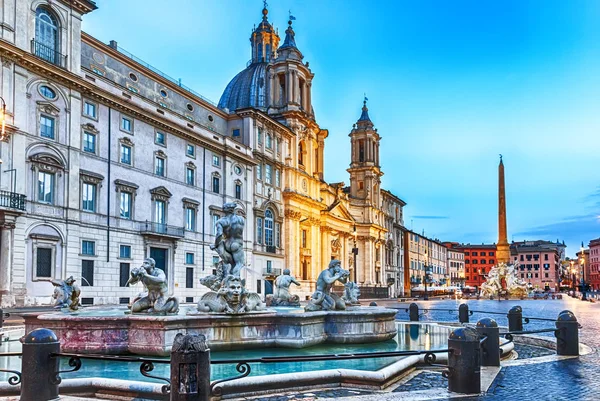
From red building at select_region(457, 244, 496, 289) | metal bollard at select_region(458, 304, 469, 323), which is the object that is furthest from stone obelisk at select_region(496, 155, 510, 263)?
red building at select_region(457, 244, 496, 289)

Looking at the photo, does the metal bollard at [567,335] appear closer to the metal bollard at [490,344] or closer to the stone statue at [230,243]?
the metal bollard at [490,344]

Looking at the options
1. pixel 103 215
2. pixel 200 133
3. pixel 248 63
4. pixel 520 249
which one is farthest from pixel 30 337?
pixel 520 249

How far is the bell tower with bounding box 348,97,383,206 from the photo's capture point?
83.1 m

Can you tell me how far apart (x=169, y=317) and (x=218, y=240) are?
115 inches

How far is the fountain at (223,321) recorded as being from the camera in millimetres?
11078

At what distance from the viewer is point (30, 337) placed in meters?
7.32

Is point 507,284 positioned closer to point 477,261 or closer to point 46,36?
point 46,36

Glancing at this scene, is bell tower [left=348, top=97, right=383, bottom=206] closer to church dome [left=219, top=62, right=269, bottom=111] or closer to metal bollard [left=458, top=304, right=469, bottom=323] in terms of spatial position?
church dome [left=219, top=62, right=269, bottom=111]

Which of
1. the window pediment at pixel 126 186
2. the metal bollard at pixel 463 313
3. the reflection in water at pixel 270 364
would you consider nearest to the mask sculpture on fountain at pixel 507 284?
the window pediment at pixel 126 186

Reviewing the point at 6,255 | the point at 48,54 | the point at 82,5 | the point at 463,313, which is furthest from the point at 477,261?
the point at 6,255

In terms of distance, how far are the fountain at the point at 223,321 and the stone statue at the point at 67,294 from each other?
3950 millimetres

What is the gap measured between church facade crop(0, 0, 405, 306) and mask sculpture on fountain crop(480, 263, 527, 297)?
18.2 metres

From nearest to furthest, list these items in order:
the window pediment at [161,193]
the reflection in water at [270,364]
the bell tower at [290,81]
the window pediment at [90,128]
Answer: the reflection in water at [270,364] < the window pediment at [90,128] < the window pediment at [161,193] < the bell tower at [290,81]

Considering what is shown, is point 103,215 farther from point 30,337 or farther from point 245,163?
point 30,337
